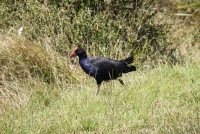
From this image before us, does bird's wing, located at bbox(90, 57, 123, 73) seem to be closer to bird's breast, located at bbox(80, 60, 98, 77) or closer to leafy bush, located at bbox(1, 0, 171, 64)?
bird's breast, located at bbox(80, 60, 98, 77)

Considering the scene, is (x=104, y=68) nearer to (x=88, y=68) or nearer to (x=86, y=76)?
(x=88, y=68)

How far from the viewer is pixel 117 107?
5.50 metres

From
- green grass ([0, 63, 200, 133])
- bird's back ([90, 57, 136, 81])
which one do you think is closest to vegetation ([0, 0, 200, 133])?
green grass ([0, 63, 200, 133])

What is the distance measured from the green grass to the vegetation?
0.01m

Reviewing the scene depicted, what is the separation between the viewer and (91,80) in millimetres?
7449

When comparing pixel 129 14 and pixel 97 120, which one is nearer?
pixel 97 120

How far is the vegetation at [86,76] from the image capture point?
16.6ft

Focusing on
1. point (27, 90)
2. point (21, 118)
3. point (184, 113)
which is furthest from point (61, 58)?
point (184, 113)

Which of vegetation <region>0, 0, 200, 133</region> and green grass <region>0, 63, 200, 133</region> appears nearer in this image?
green grass <region>0, 63, 200, 133</region>

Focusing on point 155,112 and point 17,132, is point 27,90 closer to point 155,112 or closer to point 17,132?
point 17,132

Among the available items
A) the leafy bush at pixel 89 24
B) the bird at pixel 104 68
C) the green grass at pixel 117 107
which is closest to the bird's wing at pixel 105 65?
the bird at pixel 104 68

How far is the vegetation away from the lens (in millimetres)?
5070

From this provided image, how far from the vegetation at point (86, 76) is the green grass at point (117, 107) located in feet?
0.03

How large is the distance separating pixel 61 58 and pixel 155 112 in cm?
281
